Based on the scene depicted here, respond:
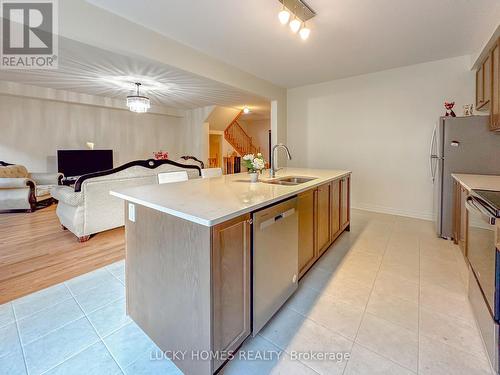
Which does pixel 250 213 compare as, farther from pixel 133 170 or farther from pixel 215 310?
pixel 133 170

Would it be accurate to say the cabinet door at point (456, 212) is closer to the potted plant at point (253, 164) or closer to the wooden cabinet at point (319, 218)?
the wooden cabinet at point (319, 218)

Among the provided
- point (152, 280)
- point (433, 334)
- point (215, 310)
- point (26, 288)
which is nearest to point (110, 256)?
point (26, 288)

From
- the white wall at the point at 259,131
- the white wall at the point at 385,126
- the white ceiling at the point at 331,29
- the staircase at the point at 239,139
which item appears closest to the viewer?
the white ceiling at the point at 331,29

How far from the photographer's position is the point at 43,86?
5016 mm

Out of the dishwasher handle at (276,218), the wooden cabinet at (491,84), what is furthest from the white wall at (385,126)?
the dishwasher handle at (276,218)

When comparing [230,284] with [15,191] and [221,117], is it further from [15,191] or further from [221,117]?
[221,117]

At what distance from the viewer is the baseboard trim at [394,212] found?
413 cm

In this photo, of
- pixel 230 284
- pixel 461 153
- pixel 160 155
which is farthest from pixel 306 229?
pixel 160 155

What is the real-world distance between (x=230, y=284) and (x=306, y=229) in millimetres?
A: 1025

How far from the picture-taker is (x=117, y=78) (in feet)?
13.7

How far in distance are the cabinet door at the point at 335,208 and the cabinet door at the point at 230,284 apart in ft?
5.33

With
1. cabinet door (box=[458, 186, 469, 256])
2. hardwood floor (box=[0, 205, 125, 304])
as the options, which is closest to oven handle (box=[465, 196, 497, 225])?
cabinet door (box=[458, 186, 469, 256])

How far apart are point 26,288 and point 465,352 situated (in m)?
3.24

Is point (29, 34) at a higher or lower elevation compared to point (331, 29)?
lower
